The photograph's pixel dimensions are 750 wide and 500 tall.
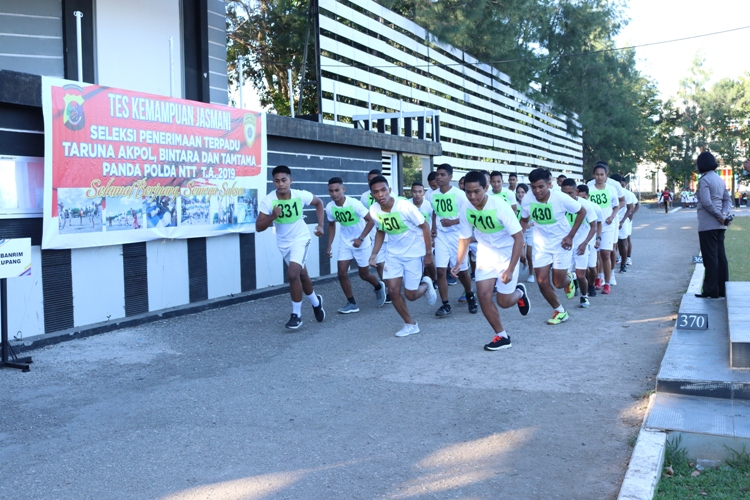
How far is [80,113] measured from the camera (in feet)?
29.5

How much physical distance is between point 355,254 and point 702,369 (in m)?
5.99

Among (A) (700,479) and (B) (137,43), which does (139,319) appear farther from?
(A) (700,479)

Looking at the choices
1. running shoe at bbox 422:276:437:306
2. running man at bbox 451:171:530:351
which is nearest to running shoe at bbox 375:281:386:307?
running shoe at bbox 422:276:437:306

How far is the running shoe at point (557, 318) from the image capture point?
938cm

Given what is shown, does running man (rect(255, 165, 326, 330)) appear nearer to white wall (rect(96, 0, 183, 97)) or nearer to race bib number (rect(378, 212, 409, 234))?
race bib number (rect(378, 212, 409, 234))

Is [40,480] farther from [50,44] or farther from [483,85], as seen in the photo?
[483,85]

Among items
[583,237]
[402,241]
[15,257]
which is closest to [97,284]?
[15,257]

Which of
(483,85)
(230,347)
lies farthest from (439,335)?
(483,85)

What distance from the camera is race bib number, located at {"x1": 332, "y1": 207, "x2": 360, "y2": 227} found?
11008mm

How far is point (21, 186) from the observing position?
853 centimetres

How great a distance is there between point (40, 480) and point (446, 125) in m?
24.0

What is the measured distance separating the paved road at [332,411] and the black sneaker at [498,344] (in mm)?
100

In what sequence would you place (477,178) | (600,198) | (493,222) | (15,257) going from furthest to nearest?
(600,198), (493,222), (477,178), (15,257)

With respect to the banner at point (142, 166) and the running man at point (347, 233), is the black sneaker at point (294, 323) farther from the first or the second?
the banner at point (142, 166)
